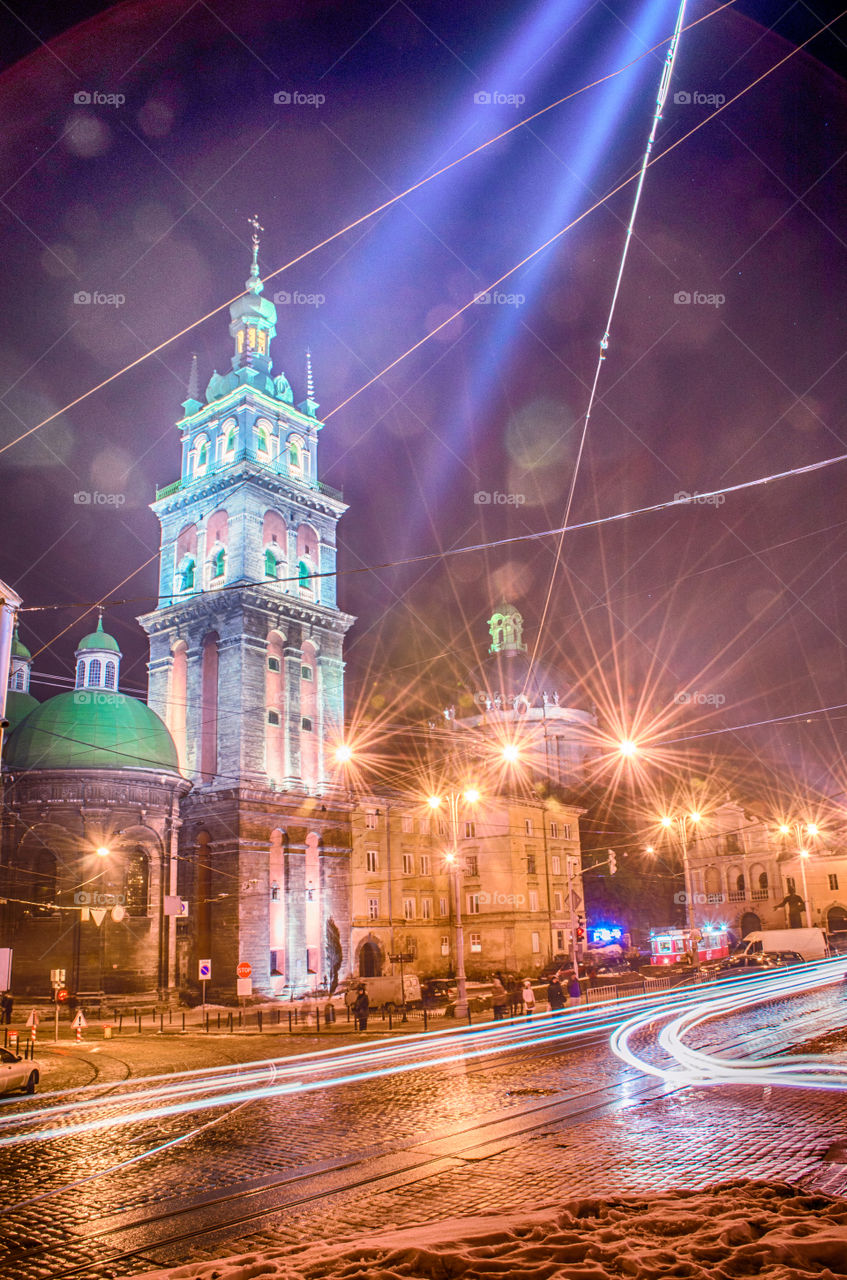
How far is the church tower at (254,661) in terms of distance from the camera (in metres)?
47.5

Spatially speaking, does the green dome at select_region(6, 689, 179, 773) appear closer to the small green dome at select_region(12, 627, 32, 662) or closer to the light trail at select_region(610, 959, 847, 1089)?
the small green dome at select_region(12, 627, 32, 662)

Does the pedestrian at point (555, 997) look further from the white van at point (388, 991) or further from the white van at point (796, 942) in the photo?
the white van at point (796, 942)

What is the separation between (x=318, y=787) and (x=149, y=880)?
35.6ft

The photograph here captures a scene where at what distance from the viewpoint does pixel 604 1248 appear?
221 inches

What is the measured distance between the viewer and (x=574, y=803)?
74.8 metres

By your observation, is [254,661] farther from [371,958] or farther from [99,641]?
[371,958]

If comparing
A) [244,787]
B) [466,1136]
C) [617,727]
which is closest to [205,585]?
[244,787]

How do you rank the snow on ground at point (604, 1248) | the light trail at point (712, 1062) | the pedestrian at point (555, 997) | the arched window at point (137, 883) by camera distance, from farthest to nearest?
the arched window at point (137, 883) < the pedestrian at point (555, 997) < the light trail at point (712, 1062) < the snow on ground at point (604, 1248)

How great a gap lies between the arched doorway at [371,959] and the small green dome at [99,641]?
72.7 ft

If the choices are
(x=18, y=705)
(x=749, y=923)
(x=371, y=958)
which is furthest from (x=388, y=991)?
(x=749, y=923)

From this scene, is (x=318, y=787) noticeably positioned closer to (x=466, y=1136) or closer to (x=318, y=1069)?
(x=318, y=1069)

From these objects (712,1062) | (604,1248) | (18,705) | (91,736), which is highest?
(18,705)

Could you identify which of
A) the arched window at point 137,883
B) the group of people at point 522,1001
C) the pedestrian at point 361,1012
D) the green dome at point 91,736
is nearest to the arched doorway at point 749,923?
the group of people at point 522,1001

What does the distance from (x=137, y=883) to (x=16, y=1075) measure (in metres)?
29.0
